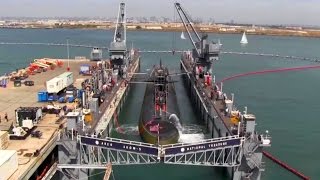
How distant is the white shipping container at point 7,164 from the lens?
3778 cm

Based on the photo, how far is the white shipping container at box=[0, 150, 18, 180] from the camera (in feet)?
124

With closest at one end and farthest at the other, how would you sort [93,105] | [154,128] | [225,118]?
1. [225,118]
2. [93,105]
3. [154,128]

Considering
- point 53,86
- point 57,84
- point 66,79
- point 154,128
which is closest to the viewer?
point 154,128

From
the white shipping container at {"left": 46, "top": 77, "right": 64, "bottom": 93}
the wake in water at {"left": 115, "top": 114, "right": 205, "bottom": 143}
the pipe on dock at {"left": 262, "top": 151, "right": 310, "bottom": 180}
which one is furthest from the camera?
the white shipping container at {"left": 46, "top": 77, "right": 64, "bottom": 93}

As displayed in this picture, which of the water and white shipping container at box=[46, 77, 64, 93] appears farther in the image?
white shipping container at box=[46, 77, 64, 93]

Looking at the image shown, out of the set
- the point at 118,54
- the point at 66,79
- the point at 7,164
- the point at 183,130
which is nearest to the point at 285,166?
the point at 183,130

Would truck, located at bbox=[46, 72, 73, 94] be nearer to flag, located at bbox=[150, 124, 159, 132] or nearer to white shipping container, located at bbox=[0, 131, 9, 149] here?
flag, located at bbox=[150, 124, 159, 132]

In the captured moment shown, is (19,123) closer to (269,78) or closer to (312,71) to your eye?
(269,78)

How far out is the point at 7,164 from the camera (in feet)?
127

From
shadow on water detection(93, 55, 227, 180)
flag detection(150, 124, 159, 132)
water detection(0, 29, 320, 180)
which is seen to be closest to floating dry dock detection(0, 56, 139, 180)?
shadow on water detection(93, 55, 227, 180)

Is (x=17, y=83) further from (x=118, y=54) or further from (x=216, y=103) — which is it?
(x=216, y=103)

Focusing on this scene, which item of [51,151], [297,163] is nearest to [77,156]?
[51,151]

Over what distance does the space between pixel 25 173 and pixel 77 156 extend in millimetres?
6624

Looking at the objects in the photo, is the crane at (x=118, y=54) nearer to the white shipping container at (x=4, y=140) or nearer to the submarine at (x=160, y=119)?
the submarine at (x=160, y=119)
